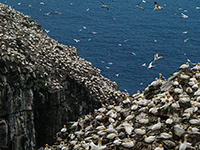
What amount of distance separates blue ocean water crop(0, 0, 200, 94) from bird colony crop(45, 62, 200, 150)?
57.3 meters

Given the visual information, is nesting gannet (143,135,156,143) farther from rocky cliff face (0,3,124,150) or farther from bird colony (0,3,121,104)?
bird colony (0,3,121,104)

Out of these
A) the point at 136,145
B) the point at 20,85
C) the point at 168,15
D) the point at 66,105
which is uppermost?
the point at 168,15

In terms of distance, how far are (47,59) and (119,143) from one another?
28353 millimetres

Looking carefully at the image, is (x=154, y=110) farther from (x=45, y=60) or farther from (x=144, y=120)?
(x=45, y=60)

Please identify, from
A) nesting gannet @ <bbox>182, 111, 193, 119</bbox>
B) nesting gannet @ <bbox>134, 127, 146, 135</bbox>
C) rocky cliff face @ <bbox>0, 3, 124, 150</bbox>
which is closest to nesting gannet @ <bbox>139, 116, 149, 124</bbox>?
nesting gannet @ <bbox>134, 127, 146, 135</bbox>

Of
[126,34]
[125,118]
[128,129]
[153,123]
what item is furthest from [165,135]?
[126,34]

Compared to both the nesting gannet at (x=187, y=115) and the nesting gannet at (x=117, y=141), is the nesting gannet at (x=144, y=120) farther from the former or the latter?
the nesting gannet at (x=187, y=115)

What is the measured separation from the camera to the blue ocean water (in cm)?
9023

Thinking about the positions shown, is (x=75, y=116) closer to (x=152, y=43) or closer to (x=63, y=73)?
(x=63, y=73)

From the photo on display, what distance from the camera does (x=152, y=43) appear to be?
105 metres

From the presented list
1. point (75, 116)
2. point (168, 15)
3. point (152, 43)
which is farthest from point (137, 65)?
point (75, 116)

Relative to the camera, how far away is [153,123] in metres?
18.0

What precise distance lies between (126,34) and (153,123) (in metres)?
97.1

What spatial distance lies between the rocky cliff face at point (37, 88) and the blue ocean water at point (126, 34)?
35.6m
